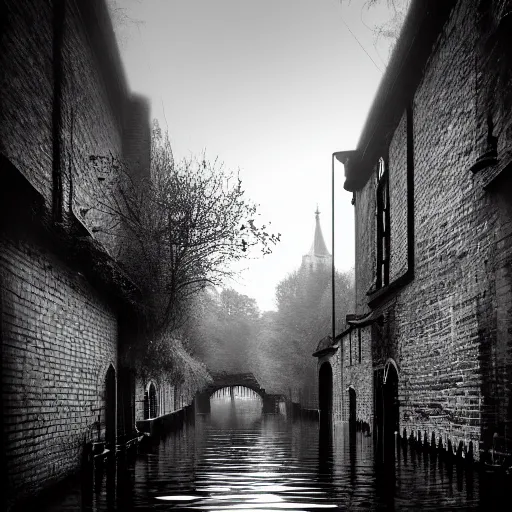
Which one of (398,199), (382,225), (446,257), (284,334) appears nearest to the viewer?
(446,257)

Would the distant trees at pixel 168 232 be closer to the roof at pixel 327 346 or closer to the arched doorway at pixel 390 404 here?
the arched doorway at pixel 390 404

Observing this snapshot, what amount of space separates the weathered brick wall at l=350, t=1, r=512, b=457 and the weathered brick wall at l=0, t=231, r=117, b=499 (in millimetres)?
5278

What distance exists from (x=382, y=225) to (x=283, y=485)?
10654mm

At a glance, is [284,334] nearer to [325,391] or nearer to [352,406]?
[325,391]

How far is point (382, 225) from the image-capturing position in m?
19.2

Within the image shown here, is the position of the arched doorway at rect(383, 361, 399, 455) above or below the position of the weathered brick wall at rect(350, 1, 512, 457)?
below

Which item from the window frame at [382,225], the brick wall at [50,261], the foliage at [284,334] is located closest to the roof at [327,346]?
the foliage at [284,334]

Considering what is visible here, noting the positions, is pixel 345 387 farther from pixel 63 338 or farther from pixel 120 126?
pixel 63 338

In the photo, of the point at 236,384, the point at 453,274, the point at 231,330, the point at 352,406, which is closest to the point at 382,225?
the point at 453,274

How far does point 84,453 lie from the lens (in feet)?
37.8

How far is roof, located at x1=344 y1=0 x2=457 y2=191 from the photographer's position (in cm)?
1238

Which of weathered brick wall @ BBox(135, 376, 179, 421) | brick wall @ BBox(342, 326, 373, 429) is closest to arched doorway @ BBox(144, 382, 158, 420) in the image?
weathered brick wall @ BBox(135, 376, 179, 421)

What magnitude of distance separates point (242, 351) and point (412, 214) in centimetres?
4818

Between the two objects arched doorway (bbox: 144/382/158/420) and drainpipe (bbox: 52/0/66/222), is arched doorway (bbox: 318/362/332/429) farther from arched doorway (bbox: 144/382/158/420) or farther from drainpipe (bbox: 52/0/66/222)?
drainpipe (bbox: 52/0/66/222)
